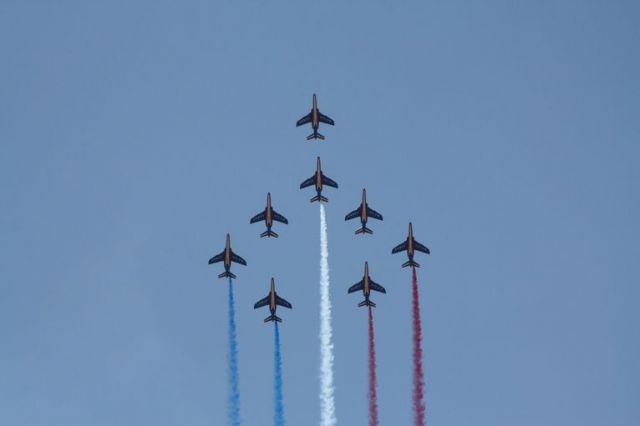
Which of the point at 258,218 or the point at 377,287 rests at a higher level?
the point at 258,218

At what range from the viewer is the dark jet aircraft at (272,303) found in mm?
170750

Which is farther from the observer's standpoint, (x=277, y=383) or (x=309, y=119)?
(x=309, y=119)

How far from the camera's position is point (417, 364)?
16500cm

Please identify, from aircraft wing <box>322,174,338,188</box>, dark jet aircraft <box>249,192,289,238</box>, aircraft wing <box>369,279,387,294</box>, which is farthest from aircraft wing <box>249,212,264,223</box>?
aircraft wing <box>369,279,387,294</box>

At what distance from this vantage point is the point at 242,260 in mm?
178750

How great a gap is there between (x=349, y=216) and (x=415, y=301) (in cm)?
1564

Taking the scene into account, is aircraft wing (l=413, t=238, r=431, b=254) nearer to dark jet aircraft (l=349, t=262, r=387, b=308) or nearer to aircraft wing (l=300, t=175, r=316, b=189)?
dark jet aircraft (l=349, t=262, r=387, b=308)

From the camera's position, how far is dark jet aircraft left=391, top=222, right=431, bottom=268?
568 ft

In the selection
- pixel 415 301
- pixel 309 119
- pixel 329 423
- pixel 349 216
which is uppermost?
pixel 309 119

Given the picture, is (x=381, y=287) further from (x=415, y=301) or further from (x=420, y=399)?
(x=420, y=399)

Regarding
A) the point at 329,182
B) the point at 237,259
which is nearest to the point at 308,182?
the point at 329,182

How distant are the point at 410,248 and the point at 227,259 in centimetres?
2063

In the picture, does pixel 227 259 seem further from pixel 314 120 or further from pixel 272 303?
pixel 314 120

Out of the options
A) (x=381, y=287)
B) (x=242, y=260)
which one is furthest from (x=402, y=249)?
(x=242, y=260)
